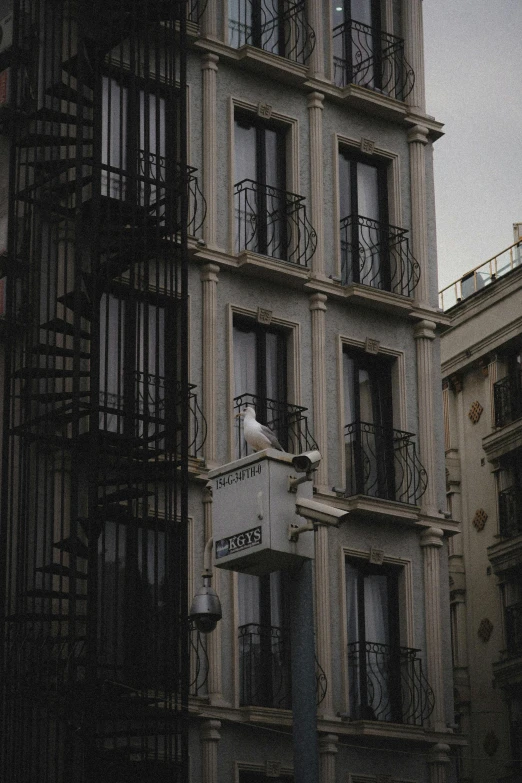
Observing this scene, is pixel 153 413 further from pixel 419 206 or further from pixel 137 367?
pixel 419 206

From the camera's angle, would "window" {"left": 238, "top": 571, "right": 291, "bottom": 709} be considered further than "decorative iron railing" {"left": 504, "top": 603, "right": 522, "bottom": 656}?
No

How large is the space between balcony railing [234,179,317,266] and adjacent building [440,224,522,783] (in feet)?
37.1

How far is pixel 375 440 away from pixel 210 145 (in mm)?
5801

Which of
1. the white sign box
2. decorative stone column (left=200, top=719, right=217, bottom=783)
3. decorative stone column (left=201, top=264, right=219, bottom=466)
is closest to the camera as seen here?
the white sign box

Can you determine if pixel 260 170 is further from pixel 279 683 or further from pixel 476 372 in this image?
pixel 476 372

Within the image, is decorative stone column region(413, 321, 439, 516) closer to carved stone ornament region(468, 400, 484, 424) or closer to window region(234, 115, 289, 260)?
window region(234, 115, 289, 260)

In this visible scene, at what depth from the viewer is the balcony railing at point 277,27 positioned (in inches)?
1257

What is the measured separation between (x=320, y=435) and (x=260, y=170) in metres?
4.81

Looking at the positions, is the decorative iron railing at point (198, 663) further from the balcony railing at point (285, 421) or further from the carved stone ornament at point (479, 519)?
the carved stone ornament at point (479, 519)

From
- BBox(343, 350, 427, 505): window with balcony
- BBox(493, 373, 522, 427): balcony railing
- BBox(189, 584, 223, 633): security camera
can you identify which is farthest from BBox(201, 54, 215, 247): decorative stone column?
BBox(493, 373, 522, 427): balcony railing

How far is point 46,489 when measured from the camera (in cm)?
2600

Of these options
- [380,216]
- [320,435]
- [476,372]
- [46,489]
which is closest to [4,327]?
[46,489]

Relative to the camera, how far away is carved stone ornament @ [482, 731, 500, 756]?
132 ft

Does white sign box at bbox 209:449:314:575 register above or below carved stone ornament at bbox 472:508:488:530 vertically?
below
